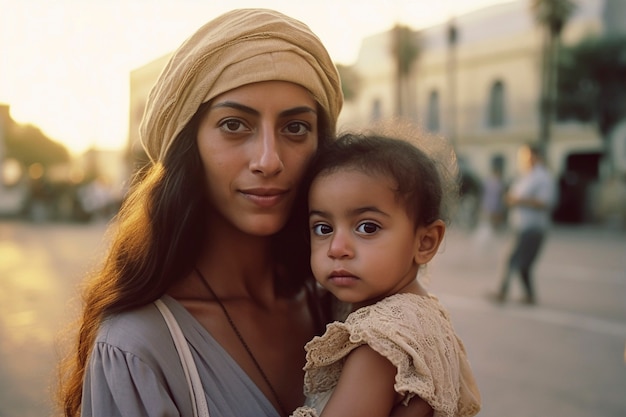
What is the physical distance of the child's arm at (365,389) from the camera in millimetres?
1365

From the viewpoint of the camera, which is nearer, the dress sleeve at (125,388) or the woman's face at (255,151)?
the dress sleeve at (125,388)

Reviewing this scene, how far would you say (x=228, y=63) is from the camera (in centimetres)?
159

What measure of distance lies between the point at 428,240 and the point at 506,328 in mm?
5317

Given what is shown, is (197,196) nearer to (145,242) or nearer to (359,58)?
(145,242)

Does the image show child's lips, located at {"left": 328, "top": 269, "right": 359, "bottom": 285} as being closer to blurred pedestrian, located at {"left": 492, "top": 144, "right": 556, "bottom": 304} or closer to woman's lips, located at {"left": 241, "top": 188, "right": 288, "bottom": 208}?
woman's lips, located at {"left": 241, "top": 188, "right": 288, "bottom": 208}

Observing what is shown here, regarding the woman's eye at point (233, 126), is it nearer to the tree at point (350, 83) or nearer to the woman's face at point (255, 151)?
the woman's face at point (255, 151)

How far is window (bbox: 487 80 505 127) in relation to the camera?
32094mm

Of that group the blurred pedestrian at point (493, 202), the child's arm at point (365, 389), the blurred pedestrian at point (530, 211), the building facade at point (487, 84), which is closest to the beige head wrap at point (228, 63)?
the child's arm at point (365, 389)

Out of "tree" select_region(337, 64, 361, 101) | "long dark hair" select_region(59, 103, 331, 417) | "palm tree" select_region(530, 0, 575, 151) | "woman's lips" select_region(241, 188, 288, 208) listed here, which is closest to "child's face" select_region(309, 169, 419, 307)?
"woman's lips" select_region(241, 188, 288, 208)

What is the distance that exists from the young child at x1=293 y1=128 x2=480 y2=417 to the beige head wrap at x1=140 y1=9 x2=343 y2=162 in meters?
0.27

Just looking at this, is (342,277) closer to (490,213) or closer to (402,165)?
(402,165)

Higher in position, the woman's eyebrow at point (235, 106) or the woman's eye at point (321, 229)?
the woman's eyebrow at point (235, 106)

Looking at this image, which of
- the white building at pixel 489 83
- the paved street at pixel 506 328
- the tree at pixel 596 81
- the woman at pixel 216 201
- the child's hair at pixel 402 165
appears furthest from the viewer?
the white building at pixel 489 83

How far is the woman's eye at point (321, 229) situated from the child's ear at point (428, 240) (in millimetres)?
246
